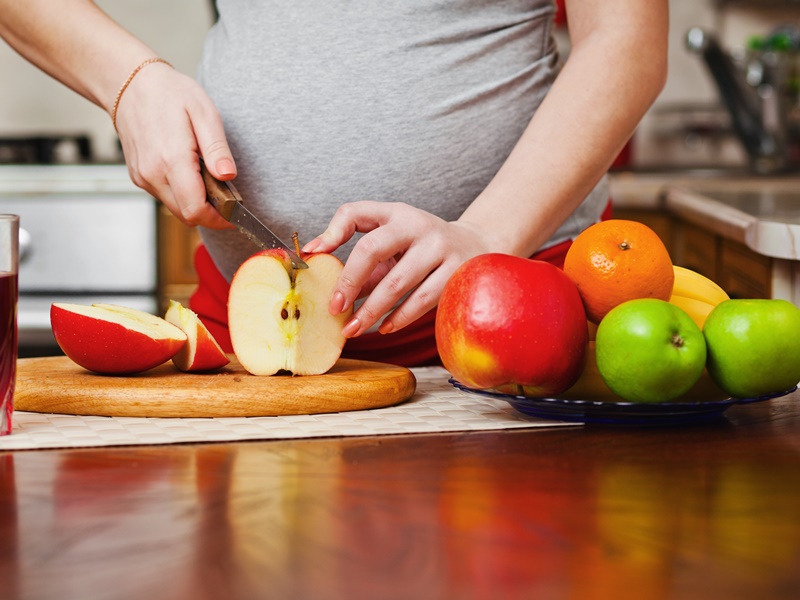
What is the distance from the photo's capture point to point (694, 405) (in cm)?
65

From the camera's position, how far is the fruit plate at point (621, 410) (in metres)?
0.66

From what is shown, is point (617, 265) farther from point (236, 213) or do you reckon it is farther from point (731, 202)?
point (731, 202)

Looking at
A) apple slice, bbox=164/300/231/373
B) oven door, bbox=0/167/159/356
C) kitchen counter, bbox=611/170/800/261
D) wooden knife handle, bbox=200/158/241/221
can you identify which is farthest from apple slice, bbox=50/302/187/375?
oven door, bbox=0/167/159/356

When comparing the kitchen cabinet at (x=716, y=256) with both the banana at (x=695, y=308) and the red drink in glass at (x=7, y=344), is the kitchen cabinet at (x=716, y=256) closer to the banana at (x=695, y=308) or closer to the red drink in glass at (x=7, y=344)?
the banana at (x=695, y=308)

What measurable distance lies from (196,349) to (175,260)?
1.67 m

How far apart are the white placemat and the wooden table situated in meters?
0.02

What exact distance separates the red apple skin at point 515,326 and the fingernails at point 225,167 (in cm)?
26

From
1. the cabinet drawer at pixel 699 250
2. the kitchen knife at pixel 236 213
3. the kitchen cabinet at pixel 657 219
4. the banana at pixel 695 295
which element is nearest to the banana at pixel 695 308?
the banana at pixel 695 295

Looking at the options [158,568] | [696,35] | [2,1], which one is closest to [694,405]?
[158,568]

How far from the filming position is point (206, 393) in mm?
738

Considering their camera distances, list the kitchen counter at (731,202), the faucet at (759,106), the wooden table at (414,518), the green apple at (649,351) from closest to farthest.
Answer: the wooden table at (414,518)
the green apple at (649,351)
the kitchen counter at (731,202)
the faucet at (759,106)

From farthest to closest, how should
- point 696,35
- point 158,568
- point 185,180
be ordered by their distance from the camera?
1. point 696,35
2. point 185,180
3. point 158,568

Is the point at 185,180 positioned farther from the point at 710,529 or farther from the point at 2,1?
the point at 710,529

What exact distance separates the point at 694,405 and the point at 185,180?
0.46 meters
